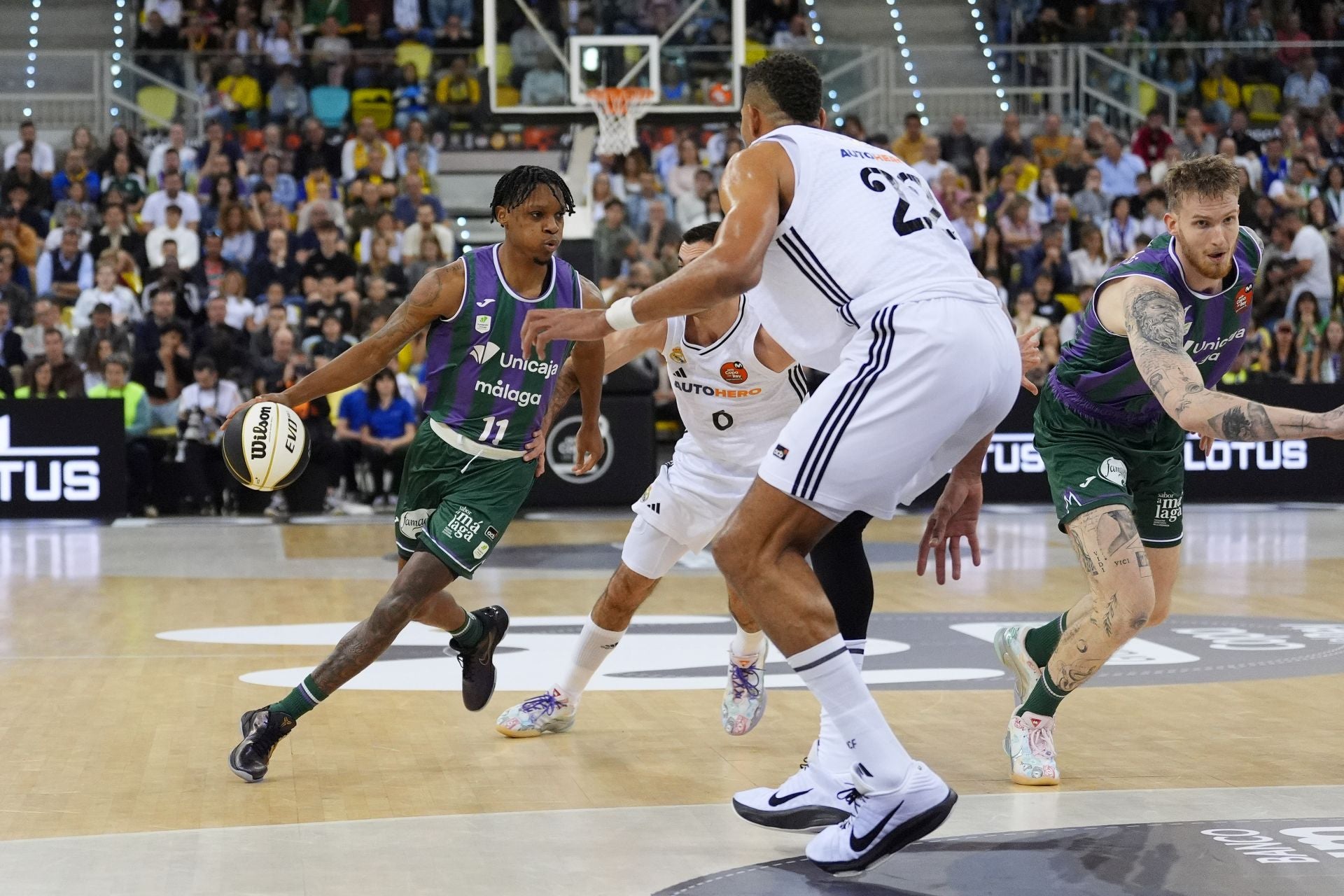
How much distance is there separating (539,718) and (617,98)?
10.5 meters

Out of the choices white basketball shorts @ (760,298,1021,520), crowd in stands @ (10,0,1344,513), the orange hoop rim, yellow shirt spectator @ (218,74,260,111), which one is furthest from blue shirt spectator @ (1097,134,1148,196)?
white basketball shorts @ (760,298,1021,520)

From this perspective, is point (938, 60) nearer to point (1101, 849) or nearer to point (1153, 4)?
point (1153, 4)

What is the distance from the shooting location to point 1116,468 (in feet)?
17.5

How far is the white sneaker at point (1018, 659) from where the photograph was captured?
19.0ft

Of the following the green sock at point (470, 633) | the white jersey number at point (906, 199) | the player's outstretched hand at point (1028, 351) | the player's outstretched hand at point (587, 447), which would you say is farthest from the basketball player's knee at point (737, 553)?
the green sock at point (470, 633)

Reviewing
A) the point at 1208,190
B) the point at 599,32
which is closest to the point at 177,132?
the point at 599,32

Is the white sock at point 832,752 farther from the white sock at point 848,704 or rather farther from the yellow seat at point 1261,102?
the yellow seat at point 1261,102

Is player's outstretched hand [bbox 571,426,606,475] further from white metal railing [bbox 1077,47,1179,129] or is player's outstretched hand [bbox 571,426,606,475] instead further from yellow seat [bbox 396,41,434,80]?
white metal railing [bbox 1077,47,1179,129]

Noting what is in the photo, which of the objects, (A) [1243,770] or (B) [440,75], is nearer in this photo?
(A) [1243,770]

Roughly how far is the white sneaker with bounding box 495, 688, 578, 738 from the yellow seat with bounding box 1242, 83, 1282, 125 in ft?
59.8

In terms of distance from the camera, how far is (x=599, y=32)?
52.1 feet

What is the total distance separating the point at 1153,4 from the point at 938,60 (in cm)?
434

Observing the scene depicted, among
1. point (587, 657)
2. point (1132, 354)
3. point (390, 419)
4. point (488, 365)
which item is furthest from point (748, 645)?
point (390, 419)

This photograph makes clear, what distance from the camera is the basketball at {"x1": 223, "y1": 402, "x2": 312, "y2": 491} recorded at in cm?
573
